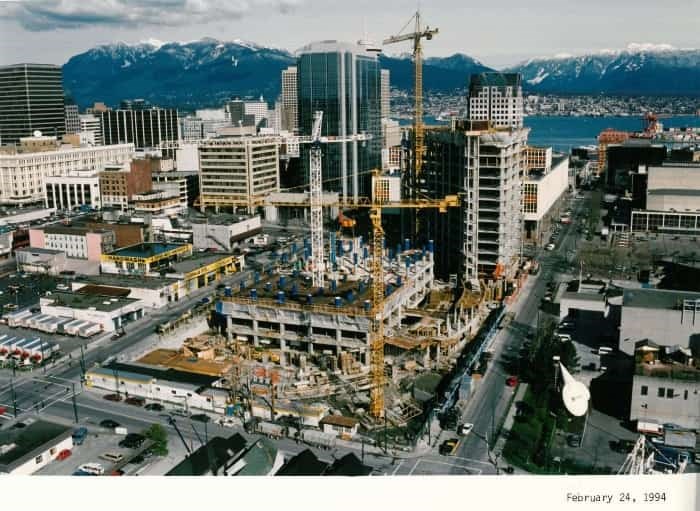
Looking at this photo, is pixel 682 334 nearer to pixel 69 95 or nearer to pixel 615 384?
pixel 615 384

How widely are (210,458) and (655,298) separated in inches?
415

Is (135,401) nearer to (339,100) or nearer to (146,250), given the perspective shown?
(146,250)

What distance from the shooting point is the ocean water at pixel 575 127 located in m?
78.1

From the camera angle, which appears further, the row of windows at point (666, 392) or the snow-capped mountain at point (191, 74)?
the snow-capped mountain at point (191, 74)

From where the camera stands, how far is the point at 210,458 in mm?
11195

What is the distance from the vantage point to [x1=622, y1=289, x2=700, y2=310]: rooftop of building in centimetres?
1522

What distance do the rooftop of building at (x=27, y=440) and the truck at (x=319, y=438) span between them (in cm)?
433

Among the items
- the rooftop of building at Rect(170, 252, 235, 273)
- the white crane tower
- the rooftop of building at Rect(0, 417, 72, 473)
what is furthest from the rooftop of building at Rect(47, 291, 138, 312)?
the rooftop of building at Rect(0, 417, 72, 473)

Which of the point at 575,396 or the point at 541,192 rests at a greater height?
the point at 541,192

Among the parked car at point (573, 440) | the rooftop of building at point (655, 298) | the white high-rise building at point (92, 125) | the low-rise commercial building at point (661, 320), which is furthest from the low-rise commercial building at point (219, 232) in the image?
the white high-rise building at point (92, 125)

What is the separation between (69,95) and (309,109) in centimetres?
3930

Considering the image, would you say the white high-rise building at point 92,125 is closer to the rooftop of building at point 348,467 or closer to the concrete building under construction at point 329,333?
the concrete building under construction at point 329,333

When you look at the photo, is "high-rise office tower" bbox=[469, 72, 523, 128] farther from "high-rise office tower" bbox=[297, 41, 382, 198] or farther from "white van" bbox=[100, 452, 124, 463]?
"white van" bbox=[100, 452, 124, 463]

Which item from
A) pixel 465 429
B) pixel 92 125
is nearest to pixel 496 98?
pixel 465 429
